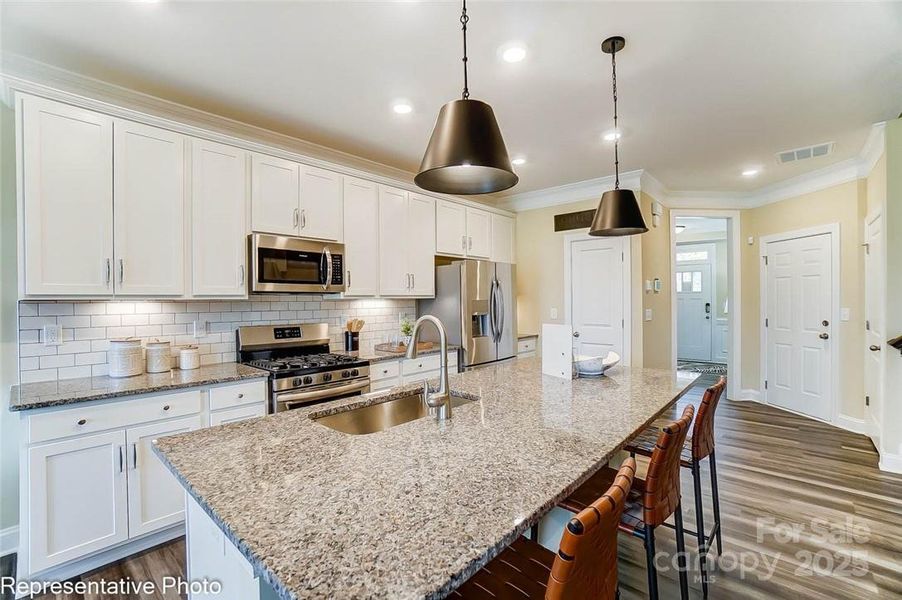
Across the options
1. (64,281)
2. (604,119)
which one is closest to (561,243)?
(604,119)

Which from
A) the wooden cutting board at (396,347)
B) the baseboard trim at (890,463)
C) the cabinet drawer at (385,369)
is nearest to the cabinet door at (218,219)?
the cabinet drawer at (385,369)

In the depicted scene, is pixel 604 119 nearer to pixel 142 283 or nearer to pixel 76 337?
pixel 142 283

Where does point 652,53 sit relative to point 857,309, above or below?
above

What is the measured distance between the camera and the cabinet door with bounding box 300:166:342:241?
10.5 feet

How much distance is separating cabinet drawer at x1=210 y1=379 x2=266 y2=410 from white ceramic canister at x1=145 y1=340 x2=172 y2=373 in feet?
1.42

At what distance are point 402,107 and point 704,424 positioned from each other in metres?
2.59

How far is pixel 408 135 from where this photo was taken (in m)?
3.32

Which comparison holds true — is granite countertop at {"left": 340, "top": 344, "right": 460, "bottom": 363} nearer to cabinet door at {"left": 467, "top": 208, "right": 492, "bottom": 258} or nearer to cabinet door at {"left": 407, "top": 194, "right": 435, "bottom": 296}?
cabinet door at {"left": 407, "top": 194, "right": 435, "bottom": 296}

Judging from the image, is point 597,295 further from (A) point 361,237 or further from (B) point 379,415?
(B) point 379,415

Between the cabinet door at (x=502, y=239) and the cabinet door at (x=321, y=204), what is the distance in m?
2.12

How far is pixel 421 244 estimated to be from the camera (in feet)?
13.5

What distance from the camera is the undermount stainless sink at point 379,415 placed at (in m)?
1.79

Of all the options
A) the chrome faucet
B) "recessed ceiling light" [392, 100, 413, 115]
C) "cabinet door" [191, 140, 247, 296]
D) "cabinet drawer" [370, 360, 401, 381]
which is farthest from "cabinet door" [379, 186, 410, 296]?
the chrome faucet

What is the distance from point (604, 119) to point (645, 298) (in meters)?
2.26
